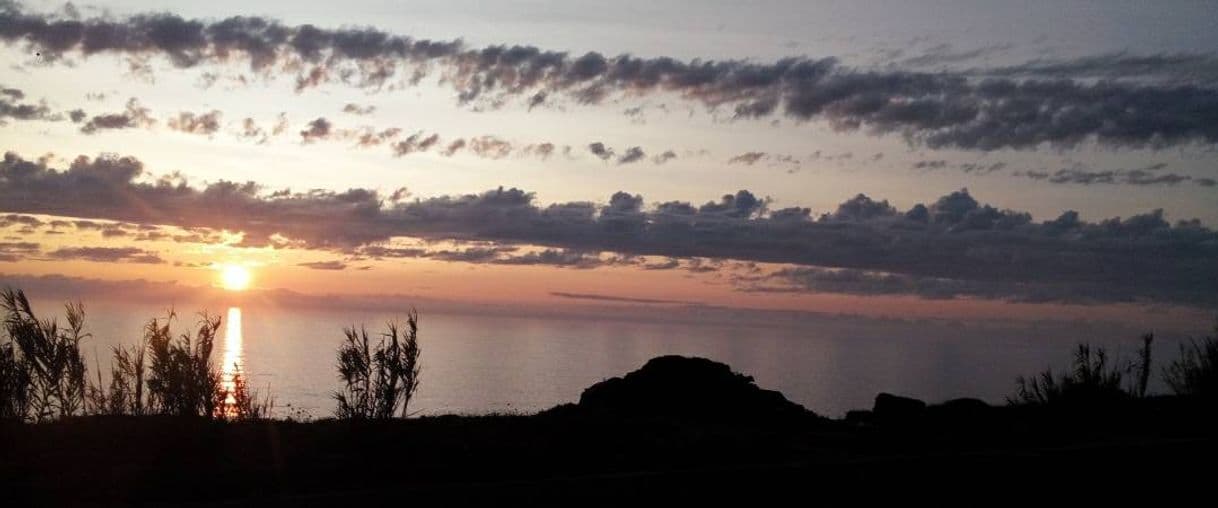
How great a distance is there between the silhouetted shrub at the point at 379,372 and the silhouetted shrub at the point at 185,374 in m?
1.78

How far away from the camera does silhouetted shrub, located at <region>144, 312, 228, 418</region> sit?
1609 centimetres

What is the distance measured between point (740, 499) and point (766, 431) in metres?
6.44

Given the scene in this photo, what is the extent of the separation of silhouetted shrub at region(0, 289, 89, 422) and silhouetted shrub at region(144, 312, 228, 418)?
41.9 inches

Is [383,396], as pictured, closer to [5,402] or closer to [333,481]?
[5,402]

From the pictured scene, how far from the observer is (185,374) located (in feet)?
53.8

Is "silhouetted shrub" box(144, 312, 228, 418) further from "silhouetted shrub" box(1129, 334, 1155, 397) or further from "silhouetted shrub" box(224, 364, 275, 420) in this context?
"silhouetted shrub" box(1129, 334, 1155, 397)

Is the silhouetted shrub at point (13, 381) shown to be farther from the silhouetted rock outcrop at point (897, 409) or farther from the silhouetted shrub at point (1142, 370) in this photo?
the silhouetted shrub at point (1142, 370)

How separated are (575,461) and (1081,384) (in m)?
12.5

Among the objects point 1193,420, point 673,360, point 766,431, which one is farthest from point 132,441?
point 1193,420

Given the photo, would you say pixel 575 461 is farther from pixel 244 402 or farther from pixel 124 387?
pixel 124 387

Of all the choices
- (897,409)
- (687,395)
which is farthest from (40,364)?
(897,409)

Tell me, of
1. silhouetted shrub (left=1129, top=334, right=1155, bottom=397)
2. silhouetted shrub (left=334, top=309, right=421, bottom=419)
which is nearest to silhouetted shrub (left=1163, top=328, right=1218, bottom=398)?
silhouetted shrub (left=1129, top=334, right=1155, bottom=397)

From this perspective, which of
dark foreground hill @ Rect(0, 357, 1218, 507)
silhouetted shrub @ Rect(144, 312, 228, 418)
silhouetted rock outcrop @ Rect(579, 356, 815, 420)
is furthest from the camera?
silhouetted rock outcrop @ Rect(579, 356, 815, 420)

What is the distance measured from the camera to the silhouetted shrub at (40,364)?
16.0m
